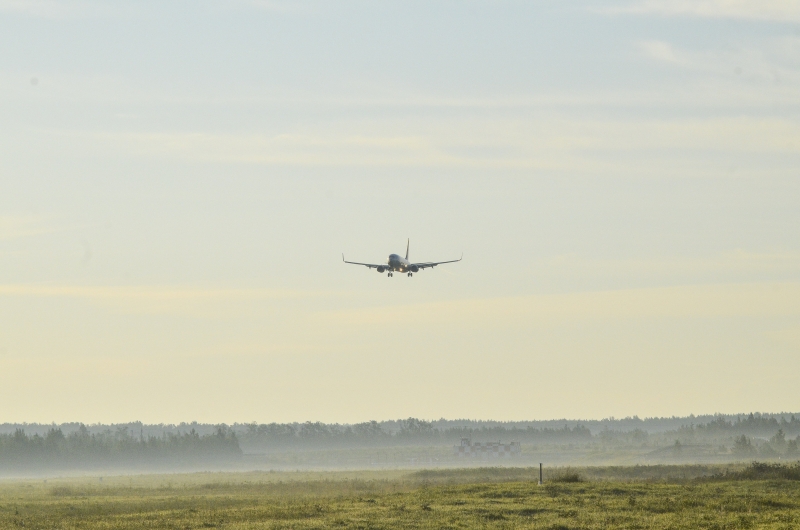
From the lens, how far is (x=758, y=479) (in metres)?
76.3

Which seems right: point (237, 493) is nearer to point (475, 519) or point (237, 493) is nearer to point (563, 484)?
point (563, 484)

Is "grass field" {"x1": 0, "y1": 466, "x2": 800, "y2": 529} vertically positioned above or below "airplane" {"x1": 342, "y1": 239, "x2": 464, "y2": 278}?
below

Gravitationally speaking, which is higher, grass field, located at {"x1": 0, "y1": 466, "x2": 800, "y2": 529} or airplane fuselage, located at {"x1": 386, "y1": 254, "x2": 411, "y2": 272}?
airplane fuselage, located at {"x1": 386, "y1": 254, "x2": 411, "y2": 272}

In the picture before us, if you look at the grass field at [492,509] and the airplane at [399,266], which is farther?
the airplane at [399,266]

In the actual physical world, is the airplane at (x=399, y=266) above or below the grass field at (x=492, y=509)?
above

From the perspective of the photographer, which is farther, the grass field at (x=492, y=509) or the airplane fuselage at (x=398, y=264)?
the airplane fuselage at (x=398, y=264)

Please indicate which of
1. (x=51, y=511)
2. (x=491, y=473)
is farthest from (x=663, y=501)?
(x=491, y=473)

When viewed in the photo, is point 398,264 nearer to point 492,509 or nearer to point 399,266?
point 399,266

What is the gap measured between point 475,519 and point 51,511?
95.4 feet

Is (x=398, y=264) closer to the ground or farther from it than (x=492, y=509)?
farther from it

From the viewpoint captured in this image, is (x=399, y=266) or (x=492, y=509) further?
(x=399, y=266)

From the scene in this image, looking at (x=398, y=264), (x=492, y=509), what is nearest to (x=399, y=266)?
(x=398, y=264)

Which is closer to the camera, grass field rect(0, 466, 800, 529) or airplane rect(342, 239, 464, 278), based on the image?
grass field rect(0, 466, 800, 529)

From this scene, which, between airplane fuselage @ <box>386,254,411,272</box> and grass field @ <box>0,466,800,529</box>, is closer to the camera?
grass field @ <box>0,466,800,529</box>
